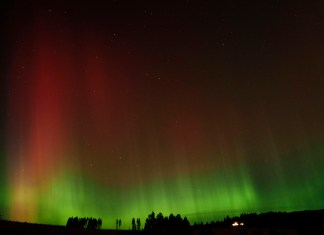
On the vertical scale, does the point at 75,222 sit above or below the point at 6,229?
above

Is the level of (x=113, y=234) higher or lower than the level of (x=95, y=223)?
lower

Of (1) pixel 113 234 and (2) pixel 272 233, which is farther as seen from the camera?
(1) pixel 113 234

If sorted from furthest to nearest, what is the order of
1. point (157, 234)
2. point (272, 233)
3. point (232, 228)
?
point (232, 228) → point (157, 234) → point (272, 233)

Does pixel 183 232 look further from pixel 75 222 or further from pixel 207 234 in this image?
pixel 75 222

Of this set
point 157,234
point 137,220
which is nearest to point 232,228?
point 157,234

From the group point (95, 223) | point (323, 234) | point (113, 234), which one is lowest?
point (323, 234)

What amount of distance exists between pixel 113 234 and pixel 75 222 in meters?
67.6

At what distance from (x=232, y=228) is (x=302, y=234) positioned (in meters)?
9.22

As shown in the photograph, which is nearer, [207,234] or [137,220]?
[207,234]

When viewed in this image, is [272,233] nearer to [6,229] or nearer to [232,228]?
[232,228]

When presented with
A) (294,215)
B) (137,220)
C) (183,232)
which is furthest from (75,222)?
(183,232)

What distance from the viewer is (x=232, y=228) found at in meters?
45.3

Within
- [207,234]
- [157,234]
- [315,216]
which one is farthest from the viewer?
[315,216]

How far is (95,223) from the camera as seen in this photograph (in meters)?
108
